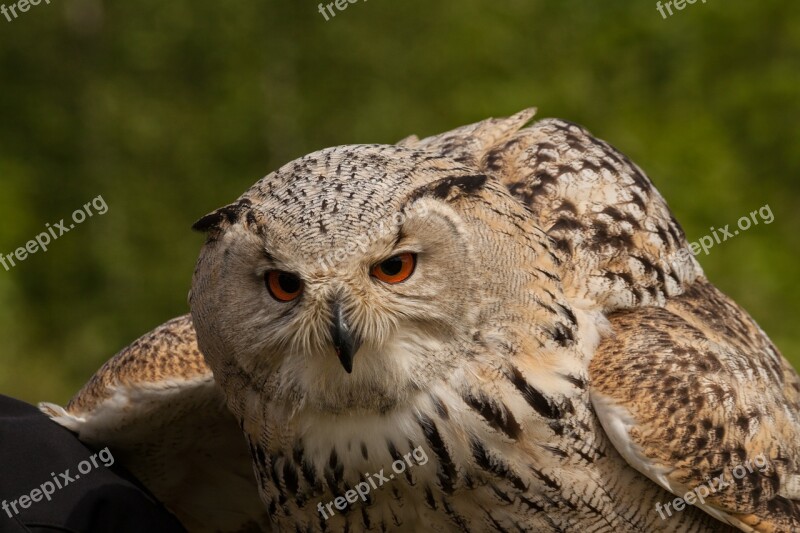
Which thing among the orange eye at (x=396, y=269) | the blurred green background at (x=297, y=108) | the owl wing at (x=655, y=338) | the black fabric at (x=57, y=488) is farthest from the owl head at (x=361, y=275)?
the blurred green background at (x=297, y=108)

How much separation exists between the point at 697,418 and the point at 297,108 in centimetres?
515

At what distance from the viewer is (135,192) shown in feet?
23.9

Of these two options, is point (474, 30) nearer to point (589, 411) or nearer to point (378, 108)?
point (378, 108)

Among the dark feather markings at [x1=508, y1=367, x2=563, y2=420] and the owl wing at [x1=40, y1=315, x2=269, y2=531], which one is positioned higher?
the owl wing at [x1=40, y1=315, x2=269, y2=531]

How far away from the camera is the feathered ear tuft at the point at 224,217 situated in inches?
86.7

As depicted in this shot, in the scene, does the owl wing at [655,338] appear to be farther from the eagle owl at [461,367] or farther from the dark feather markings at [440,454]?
the dark feather markings at [440,454]

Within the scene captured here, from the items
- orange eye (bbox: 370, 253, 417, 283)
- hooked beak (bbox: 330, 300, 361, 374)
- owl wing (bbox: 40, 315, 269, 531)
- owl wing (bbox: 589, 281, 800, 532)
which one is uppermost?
owl wing (bbox: 40, 315, 269, 531)

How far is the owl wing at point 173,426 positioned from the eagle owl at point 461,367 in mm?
408

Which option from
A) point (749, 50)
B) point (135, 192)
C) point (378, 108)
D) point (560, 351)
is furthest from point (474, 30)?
point (560, 351)

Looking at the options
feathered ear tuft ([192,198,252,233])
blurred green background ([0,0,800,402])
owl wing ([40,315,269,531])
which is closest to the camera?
feathered ear tuft ([192,198,252,233])

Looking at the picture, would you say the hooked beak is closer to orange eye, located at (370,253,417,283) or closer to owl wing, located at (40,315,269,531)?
orange eye, located at (370,253,417,283)

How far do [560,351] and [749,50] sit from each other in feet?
18.7

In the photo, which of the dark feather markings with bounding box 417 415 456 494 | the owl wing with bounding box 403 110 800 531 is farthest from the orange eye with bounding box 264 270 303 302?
the owl wing with bounding box 403 110 800 531

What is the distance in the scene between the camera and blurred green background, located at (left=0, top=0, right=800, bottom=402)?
271 inches
